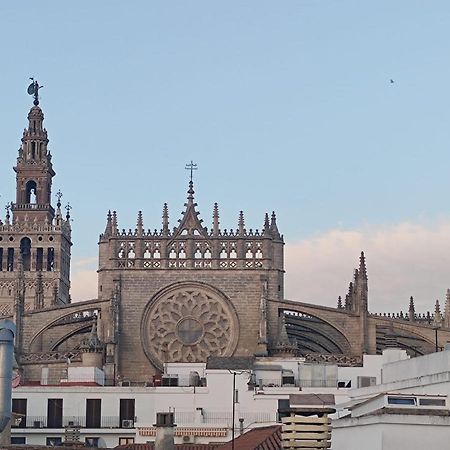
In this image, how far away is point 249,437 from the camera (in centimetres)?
5044

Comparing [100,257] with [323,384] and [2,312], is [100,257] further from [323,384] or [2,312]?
[2,312]

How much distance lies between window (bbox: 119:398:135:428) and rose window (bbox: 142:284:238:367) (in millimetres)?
15708

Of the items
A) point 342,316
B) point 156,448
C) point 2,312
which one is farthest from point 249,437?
point 2,312

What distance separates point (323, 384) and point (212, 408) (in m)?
6.60

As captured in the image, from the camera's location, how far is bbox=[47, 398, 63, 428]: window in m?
66.4

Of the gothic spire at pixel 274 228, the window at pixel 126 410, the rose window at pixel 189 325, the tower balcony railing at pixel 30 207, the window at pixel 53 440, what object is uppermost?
the tower balcony railing at pixel 30 207

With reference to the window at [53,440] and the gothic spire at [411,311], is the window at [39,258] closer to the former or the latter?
the gothic spire at [411,311]

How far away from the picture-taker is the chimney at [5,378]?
5000 cm

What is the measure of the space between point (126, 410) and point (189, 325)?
1720cm

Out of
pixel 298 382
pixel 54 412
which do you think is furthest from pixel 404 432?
pixel 54 412

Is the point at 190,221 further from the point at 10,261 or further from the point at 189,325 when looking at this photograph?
the point at 10,261

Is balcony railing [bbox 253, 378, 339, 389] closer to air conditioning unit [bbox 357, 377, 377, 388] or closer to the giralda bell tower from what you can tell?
air conditioning unit [bbox 357, 377, 377, 388]

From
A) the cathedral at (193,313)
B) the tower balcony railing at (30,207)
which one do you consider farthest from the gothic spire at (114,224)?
the tower balcony railing at (30,207)

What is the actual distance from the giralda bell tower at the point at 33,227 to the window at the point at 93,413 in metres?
62.5
